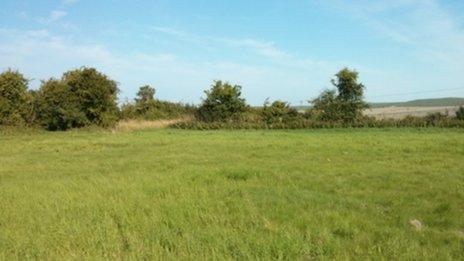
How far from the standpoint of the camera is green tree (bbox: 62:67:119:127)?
40.5 metres

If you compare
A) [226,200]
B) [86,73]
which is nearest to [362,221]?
[226,200]

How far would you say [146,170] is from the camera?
46.3 feet

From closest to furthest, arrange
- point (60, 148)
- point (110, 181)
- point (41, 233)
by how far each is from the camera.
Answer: point (41, 233) < point (110, 181) < point (60, 148)

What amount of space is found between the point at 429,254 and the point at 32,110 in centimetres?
4016


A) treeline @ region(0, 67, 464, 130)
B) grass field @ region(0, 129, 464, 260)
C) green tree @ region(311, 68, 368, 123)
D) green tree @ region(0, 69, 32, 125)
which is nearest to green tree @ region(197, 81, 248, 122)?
treeline @ region(0, 67, 464, 130)

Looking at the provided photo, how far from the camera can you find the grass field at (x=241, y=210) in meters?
6.34

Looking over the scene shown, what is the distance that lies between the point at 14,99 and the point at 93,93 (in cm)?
611

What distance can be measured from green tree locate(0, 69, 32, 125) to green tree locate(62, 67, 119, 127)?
3.07 m

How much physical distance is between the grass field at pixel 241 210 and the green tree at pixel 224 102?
2898 cm

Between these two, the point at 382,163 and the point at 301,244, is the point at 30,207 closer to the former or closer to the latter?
the point at 301,244

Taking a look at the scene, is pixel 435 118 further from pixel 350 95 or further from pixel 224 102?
pixel 224 102

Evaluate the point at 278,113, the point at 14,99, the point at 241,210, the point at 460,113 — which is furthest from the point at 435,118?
the point at 241,210

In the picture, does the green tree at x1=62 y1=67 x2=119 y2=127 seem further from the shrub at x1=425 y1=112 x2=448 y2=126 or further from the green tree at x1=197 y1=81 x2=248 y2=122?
the shrub at x1=425 y1=112 x2=448 y2=126

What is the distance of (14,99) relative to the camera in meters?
41.5
